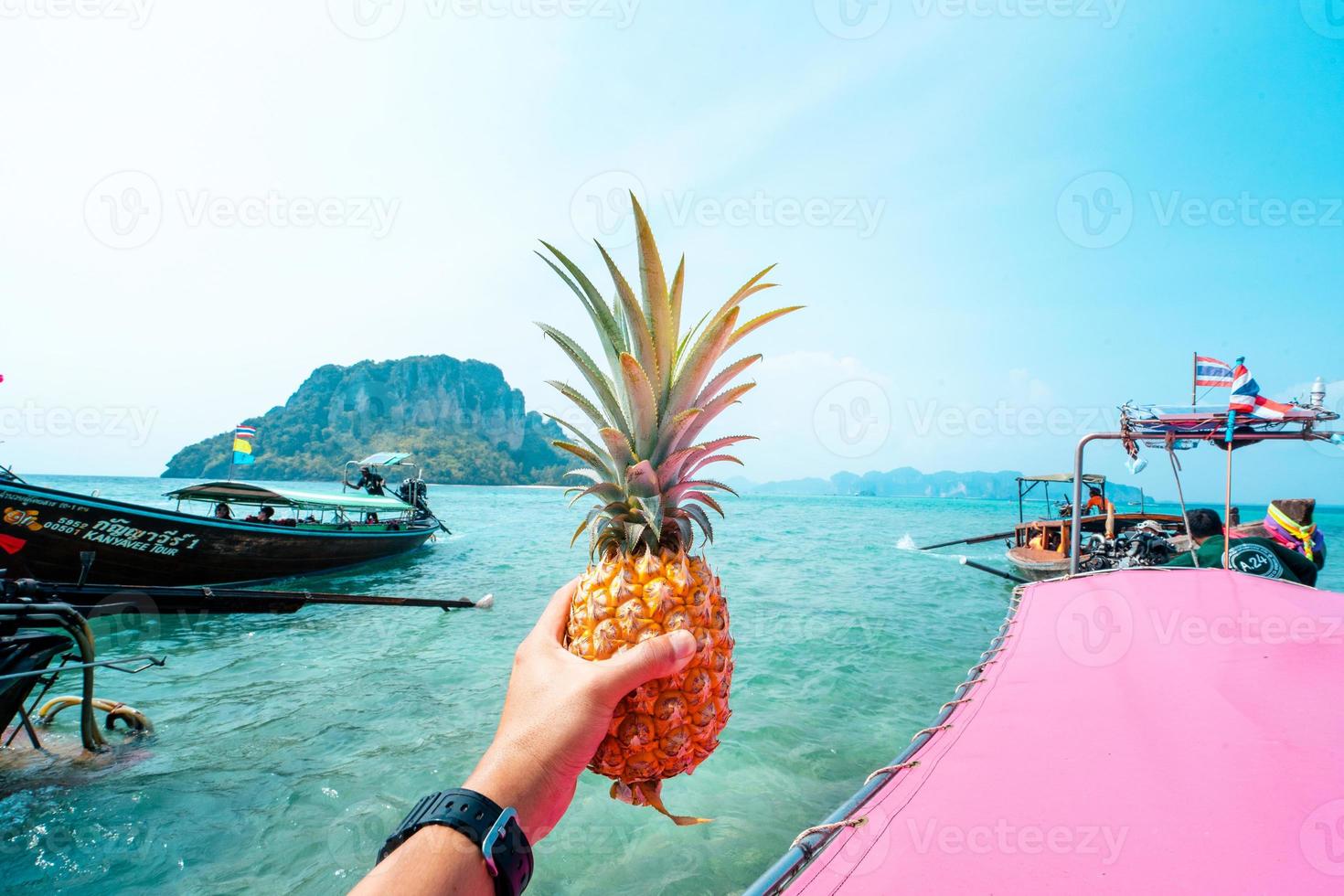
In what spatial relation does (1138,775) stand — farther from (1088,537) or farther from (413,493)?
(413,493)

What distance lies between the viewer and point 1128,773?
9.61 feet

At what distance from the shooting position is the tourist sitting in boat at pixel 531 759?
1.45 metres

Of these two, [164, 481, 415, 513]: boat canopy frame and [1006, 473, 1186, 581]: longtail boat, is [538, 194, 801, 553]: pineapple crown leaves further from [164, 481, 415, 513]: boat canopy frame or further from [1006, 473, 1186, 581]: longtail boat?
[164, 481, 415, 513]: boat canopy frame

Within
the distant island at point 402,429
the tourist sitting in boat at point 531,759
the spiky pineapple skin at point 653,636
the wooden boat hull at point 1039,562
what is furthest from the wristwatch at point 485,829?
the distant island at point 402,429

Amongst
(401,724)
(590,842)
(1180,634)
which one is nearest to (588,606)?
(590,842)

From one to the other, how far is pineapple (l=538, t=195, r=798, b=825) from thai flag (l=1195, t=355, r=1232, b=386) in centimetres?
882

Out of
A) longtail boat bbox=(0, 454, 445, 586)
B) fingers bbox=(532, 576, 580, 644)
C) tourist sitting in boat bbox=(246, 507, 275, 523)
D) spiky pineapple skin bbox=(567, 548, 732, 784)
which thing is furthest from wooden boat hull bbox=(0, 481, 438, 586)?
spiky pineapple skin bbox=(567, 548, 732, 784)

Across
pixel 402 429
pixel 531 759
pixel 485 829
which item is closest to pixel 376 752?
pixel 531 759

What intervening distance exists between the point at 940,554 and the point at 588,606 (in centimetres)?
3207

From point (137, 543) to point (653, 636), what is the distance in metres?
18.4

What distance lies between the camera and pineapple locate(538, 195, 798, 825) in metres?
2.21

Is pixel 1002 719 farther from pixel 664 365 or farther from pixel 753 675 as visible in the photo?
pixel 753 675

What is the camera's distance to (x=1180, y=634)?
16.2 ft

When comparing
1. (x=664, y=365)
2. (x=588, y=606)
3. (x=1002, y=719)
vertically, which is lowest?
(x=1002, y=719)
